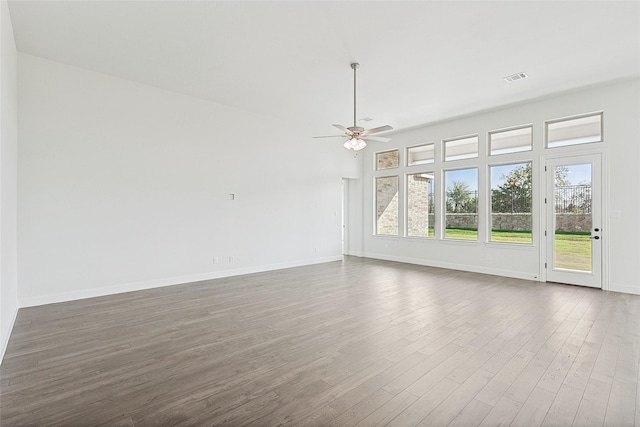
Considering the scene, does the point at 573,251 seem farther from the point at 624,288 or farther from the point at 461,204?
the point at 461,204

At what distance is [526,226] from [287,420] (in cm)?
624

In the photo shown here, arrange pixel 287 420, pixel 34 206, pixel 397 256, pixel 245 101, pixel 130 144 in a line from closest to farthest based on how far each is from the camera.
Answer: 1. pixel 287 420
2. pixel 34 206
3. pixel 130 144
4. pixel 245 101
5. pixel 397 256

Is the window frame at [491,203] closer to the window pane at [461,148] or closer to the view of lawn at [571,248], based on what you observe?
the view of lawn at [571,248]

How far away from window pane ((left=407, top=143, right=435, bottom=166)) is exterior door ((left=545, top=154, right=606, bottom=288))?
8.28ft

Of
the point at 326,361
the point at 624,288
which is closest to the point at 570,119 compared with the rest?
the point at 624,288

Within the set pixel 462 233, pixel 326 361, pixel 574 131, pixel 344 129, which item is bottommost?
pixel 326 361

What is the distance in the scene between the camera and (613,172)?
17.2ft

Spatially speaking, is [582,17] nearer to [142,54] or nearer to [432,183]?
[432,183]

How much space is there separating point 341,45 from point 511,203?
16.1 ft

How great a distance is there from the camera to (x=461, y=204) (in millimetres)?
7285

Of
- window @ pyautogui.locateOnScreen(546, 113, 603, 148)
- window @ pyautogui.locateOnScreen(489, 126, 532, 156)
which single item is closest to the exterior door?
window @ pyautogui.locateOnScreen(546, 113, 603, 148)

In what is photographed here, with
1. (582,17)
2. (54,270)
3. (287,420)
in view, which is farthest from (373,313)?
(54,270)

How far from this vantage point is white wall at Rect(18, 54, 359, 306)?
14.4ft

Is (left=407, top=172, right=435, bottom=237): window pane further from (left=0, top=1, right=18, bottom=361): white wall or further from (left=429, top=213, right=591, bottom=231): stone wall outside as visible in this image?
(left=0, top=1, right=18, bottom=361): white wall
